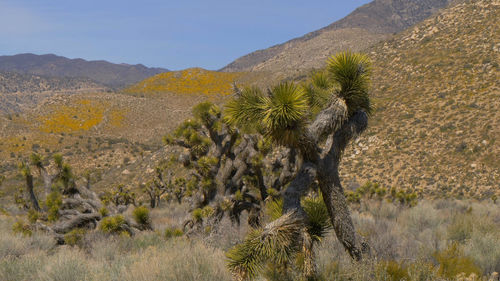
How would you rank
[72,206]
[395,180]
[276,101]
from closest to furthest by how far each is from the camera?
[276,101], [72,206], [395,180]

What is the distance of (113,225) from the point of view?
7645 millimetres

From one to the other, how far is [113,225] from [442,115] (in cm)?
2242

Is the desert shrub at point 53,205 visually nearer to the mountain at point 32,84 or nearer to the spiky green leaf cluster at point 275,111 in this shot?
the spiky green leaf cluster at point 275,111

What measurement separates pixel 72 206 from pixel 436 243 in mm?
9978

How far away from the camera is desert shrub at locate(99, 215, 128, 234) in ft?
25.1

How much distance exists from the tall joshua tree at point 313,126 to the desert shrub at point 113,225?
5161mm

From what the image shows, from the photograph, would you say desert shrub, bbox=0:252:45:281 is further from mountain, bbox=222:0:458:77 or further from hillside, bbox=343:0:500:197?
mountain, bbox=222:0:458:77

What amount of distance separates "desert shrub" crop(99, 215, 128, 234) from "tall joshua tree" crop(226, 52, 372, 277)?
5161 millimetres

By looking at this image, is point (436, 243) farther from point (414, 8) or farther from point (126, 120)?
point (414, 8)

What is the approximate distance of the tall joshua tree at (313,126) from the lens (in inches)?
132

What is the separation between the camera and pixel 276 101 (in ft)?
11.0

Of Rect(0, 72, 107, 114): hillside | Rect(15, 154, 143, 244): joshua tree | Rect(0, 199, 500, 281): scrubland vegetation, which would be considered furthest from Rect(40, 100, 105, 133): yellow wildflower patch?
Rect(0, 72, 107, 114): hillside

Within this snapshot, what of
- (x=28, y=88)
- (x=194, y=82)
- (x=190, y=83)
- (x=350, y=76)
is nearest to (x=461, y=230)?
(x=350, y=76)

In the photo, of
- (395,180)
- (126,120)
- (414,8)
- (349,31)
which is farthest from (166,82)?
(414,8)
